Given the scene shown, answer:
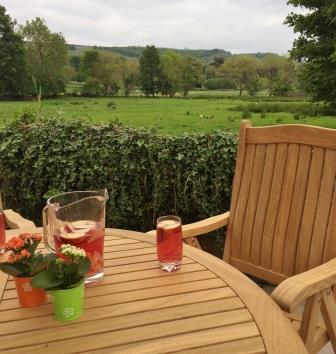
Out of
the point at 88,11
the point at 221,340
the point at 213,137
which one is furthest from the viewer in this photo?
the point at 88,11

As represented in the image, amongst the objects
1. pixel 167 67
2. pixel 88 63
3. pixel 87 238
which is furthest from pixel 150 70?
pixel 87 238

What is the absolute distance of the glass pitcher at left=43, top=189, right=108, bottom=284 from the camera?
1024 mm

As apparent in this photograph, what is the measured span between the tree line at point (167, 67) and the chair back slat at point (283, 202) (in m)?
12.0

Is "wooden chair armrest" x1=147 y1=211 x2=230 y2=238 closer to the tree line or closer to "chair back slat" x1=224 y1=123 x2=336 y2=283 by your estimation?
"chair back slat" x1=224 y1=123 x2=336 y2=283

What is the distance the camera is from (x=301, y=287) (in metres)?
1.03

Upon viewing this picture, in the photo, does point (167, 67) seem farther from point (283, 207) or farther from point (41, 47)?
point (283, 207)

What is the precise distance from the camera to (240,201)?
172 cm

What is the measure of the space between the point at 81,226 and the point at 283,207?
0.85 meters

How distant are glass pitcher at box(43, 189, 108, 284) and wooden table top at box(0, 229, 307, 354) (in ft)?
0.25

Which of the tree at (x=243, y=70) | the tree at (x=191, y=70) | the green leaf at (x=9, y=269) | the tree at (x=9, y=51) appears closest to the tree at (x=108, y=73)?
the tree at (x=9, y=51)

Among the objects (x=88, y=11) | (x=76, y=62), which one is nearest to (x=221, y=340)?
(x=88, y=11)

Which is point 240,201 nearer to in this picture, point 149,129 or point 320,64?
point 149,129

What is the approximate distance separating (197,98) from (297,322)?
670 inches

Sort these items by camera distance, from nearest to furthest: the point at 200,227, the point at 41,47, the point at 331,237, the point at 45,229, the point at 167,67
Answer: the point at 45,229, the point at 331,237, the point at 200,227, the point at 167,67, the point at 41,47
